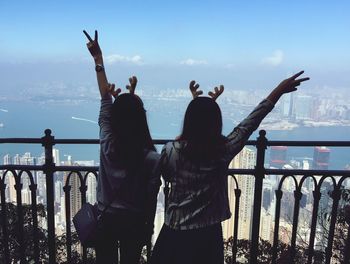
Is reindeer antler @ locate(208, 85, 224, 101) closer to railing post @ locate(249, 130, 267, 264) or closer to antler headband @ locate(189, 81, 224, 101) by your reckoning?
antler headband @ locate(189, 81, 224, 101)

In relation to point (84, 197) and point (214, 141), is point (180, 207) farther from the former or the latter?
point (84, 197)

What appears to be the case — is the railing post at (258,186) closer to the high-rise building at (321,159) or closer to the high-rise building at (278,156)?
the high-rise building at (278,156)

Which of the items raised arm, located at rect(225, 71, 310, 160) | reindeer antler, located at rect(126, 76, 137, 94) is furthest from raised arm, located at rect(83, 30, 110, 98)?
raised arm, located at rect(225, 71, 310, 160)

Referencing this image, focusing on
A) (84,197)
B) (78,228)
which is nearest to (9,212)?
(84,197)

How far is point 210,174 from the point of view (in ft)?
6.73

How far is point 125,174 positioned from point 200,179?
0.44 metres

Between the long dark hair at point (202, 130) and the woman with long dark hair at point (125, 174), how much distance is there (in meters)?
0.24

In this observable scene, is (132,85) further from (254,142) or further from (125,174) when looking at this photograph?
(254,142)

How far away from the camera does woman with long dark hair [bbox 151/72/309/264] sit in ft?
6.49

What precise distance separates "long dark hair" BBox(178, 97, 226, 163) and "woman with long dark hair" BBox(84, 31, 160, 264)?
24cm

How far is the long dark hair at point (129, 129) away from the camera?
79.4 inches

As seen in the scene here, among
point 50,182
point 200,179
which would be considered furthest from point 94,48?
point 50,182

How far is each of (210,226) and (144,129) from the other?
0.73 m

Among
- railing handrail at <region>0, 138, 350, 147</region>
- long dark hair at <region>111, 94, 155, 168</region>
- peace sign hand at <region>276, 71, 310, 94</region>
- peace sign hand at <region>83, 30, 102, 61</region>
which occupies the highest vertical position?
peace sign hand at <region>83, 30, 102, 61</region>
